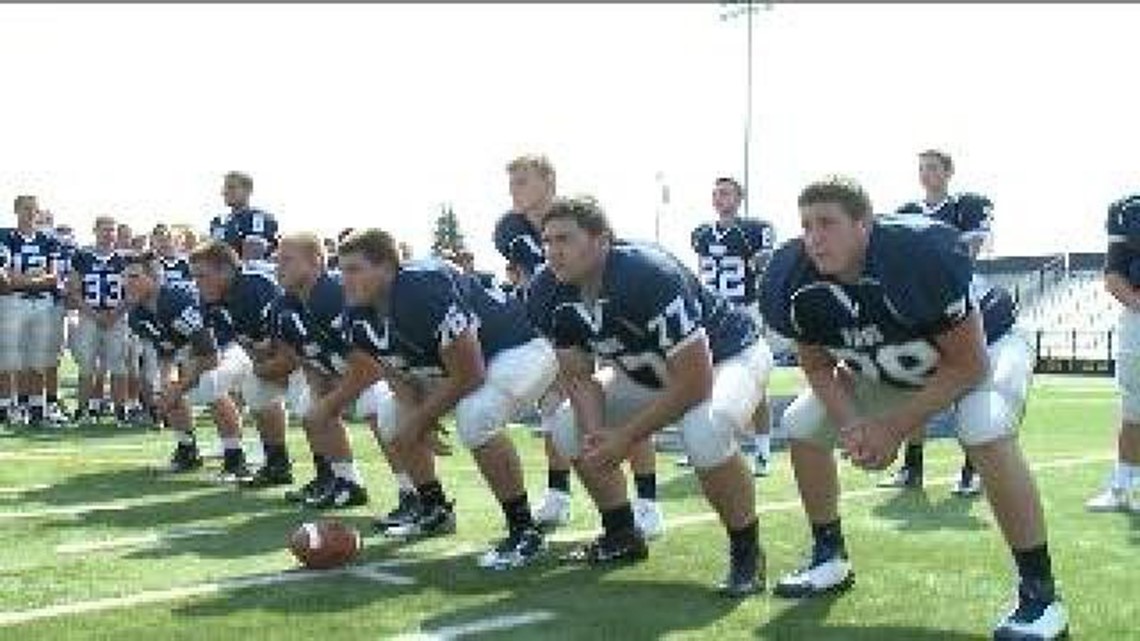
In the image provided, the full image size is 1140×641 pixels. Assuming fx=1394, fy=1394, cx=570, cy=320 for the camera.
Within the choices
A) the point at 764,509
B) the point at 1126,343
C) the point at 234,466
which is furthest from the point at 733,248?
the point at 234,466

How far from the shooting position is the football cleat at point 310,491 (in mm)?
9023

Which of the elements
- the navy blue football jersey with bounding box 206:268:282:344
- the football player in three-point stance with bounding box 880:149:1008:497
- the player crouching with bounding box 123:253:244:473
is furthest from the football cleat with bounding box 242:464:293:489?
the football player in three-point stance with bounding box 880:149:1008:497

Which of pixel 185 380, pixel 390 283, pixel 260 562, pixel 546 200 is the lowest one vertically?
pixel 260 562

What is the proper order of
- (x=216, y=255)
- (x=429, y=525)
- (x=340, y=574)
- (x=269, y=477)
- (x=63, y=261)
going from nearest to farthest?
1. (x=340, y=574)
2. (x=429, y=525)
3. (x=216, y=255)
4. (x=269, y=477)
5. (x=63, y=261)

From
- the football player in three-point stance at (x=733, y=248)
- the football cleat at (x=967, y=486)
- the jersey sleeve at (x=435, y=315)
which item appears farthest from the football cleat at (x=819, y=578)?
the football player in three-point stance at (x=733, y=248)

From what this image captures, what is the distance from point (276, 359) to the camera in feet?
30.7

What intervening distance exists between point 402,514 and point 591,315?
2.38 metres

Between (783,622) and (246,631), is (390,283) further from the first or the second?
(783,622)

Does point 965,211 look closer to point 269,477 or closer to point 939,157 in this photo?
point 939,157

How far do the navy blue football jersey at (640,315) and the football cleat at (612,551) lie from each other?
0.79m

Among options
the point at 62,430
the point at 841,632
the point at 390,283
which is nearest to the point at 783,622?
the point at 841,632

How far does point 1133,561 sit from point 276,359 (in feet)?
17.9

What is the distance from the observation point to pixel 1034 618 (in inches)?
200

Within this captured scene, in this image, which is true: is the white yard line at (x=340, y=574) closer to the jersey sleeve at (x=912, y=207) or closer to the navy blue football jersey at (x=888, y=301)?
the navy blue football jersey at (x=888, y=301)
